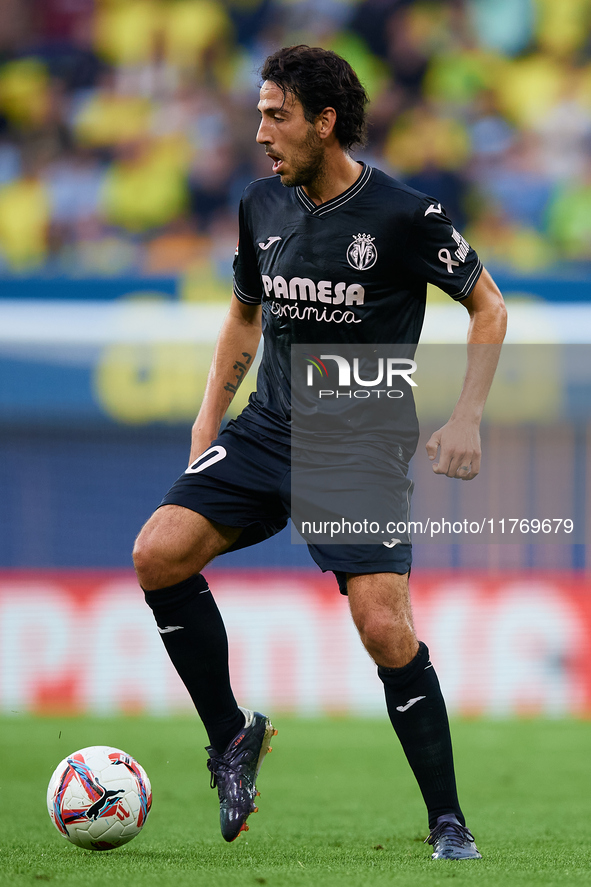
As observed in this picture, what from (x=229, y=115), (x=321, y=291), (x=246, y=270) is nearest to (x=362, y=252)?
(x=321, y=291)

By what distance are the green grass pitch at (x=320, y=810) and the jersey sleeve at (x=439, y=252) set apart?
1573 millimetres

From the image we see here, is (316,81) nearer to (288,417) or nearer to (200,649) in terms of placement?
(288,417)

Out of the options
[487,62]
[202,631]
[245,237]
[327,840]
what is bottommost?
[327,840]

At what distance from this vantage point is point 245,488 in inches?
129

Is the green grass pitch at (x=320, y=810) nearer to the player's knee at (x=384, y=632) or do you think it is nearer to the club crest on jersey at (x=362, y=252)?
the player's knee at (x=384, y=632)

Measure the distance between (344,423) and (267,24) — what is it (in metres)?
8.64

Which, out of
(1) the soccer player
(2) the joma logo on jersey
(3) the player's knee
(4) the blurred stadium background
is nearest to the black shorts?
(1) the soccer player

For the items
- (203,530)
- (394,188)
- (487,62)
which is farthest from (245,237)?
(487,62)

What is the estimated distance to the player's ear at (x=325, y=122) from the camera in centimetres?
323

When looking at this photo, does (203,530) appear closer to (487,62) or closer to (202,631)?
(202,631)

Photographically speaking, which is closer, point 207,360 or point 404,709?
point 404,709

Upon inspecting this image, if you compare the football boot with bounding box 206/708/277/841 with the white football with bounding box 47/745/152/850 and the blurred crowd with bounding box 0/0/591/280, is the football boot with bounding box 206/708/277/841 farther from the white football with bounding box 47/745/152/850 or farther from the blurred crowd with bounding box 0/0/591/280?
the blurred crowd with bounding box 0/0/591/280

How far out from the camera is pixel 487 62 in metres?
10.7

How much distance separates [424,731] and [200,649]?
69cm
